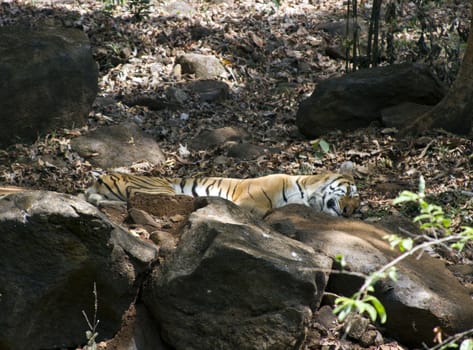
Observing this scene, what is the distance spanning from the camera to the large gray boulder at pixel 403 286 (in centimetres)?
493

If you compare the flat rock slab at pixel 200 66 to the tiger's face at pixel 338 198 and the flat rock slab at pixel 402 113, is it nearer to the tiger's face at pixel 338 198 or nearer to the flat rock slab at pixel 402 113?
the flat rock slab at pixel 402 113

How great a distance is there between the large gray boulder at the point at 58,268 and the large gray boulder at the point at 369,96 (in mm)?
4494

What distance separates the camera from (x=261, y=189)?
23.3ft

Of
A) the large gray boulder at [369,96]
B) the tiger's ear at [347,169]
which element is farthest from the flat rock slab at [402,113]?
the tiger's ear at [347,169]

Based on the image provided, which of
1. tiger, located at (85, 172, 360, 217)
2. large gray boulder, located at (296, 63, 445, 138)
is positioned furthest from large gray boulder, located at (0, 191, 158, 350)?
large gray boulder, located at (296, 63, 445, 138)

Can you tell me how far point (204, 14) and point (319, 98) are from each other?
14.1 feet

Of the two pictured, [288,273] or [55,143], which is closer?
[288,273]

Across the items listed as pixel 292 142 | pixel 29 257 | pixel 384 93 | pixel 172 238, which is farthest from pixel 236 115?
pixel 29 257

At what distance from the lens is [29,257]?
4312 millimetres

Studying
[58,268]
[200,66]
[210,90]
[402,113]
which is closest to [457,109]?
[402,113]

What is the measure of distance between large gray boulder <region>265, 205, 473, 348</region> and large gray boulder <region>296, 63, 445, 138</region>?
3.35 meters

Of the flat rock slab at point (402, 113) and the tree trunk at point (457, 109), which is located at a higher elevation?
the tree trunk at point (457, 109)

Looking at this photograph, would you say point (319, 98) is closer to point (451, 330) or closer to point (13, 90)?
point (13, 90)

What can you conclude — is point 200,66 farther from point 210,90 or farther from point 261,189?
point 261,189
